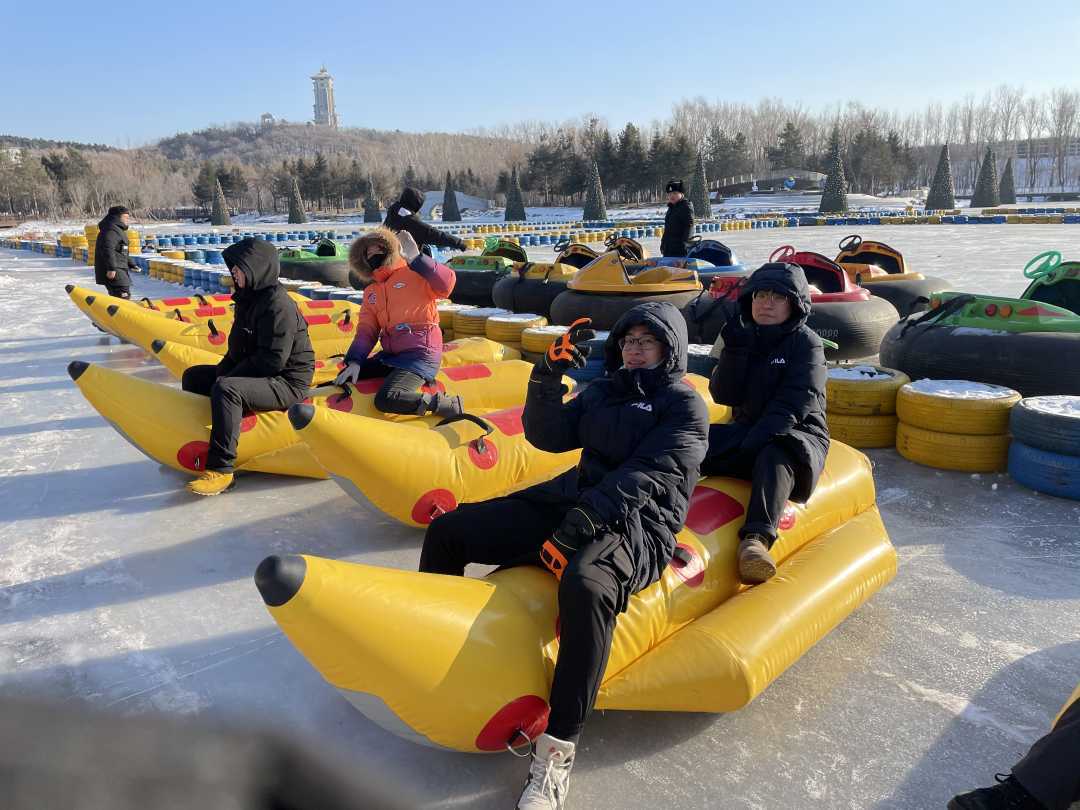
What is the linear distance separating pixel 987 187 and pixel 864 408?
1639 inches

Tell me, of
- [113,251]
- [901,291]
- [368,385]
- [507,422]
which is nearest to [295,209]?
[113,251]

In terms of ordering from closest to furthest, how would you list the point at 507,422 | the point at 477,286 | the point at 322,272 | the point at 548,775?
the point at 548,775
the point at 507,422
the point at 477,286
the point at 322,272

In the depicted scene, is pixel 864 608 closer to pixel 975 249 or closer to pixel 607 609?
pixel 607 609

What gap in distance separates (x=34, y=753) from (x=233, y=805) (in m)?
0.74

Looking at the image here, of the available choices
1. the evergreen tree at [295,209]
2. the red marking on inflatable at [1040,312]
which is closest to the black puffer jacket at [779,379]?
the red marking on inflatable at [1040,312]

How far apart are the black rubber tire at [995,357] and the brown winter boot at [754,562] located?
336 centimetres

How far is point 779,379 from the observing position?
3340 mm

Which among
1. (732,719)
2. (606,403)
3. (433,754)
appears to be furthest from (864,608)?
(433,754)

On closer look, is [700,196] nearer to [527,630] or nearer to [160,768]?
[527,630]

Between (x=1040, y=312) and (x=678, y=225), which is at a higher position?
(x=678, y=225)

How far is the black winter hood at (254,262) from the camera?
439 centimetres

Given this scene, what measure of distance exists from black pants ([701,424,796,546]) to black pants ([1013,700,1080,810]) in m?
1.10

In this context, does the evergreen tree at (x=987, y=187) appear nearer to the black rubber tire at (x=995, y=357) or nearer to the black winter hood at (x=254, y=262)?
the black rubber tire at (x=995, y=357)

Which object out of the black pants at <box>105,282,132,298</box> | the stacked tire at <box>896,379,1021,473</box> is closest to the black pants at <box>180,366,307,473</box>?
the stacked tire at <box>896,379,1021,473</box>
